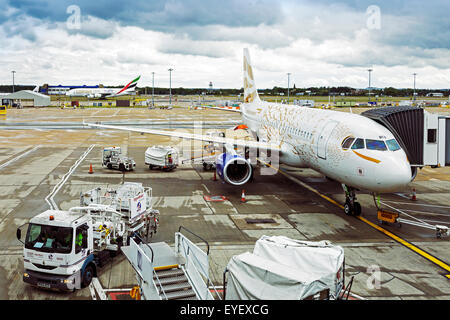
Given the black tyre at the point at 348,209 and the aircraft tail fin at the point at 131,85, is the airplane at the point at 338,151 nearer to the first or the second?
the black tyre at the point at 348,209

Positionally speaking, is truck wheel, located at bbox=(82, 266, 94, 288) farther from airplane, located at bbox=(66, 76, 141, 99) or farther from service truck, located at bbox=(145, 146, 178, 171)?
airplane, located at bbox=(66, 76, 141, 99)

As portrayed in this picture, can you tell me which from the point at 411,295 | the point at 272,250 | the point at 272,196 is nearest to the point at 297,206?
the point at 272,196

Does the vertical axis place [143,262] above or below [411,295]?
above

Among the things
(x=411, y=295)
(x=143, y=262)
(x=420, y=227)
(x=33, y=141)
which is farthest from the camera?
(x=33, y=141)

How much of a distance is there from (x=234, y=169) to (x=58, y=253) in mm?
14747

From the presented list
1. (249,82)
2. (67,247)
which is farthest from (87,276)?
(249,82)

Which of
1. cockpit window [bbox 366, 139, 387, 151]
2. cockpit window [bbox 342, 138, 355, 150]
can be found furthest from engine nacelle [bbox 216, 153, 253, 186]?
cockpit window [bbox 366, 139, 387, 151]

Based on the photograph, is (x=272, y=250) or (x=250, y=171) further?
(x=250, y=171)

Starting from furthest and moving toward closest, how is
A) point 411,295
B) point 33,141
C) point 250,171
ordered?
1. point 33,141
2. point 250,171
3. point 411,295

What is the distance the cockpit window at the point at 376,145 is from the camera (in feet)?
60.1

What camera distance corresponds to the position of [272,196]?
81.7ft

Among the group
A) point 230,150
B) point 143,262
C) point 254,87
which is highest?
point 254,87
